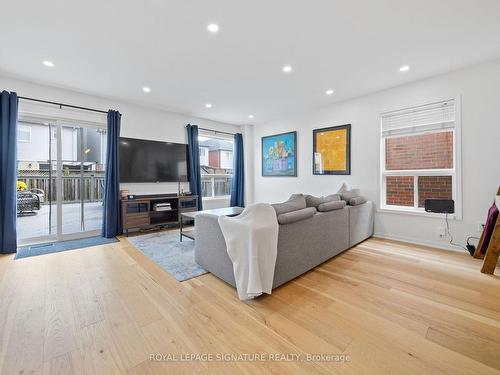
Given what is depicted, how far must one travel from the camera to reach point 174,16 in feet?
6.64

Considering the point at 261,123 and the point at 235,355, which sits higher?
the point at 261,123

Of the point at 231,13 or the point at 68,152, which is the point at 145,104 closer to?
the point at 68,152

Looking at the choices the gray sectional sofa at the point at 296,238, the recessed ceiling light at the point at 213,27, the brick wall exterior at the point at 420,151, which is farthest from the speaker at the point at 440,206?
the recessed ceiling light at the point at 213,27

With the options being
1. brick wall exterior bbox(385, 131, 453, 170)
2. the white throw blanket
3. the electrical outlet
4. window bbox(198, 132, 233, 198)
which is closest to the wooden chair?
the electrical outlet

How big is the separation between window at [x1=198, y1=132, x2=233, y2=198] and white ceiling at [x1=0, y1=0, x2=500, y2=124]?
2138mm

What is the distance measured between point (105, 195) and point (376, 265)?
4.32 m

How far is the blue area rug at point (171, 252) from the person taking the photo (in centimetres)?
248

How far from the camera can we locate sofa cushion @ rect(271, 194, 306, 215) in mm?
2139

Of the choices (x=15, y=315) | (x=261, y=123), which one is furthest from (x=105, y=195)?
(x=261, y=123)

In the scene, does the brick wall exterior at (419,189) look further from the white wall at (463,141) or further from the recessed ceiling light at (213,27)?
the recessed ceiling light at (213,27)

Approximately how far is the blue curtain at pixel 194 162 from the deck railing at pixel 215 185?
526 mm

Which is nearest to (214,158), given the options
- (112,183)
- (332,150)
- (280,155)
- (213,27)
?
(280,155)

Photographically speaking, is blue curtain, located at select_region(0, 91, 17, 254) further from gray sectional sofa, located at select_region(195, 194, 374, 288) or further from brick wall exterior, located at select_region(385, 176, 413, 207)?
brick wall exterior, located at select_region(385, 176, 413, 207)

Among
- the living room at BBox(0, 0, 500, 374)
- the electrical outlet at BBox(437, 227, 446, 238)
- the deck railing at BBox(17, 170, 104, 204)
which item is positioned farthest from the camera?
the deck railing at BBox(17, 170, 104, 204)
